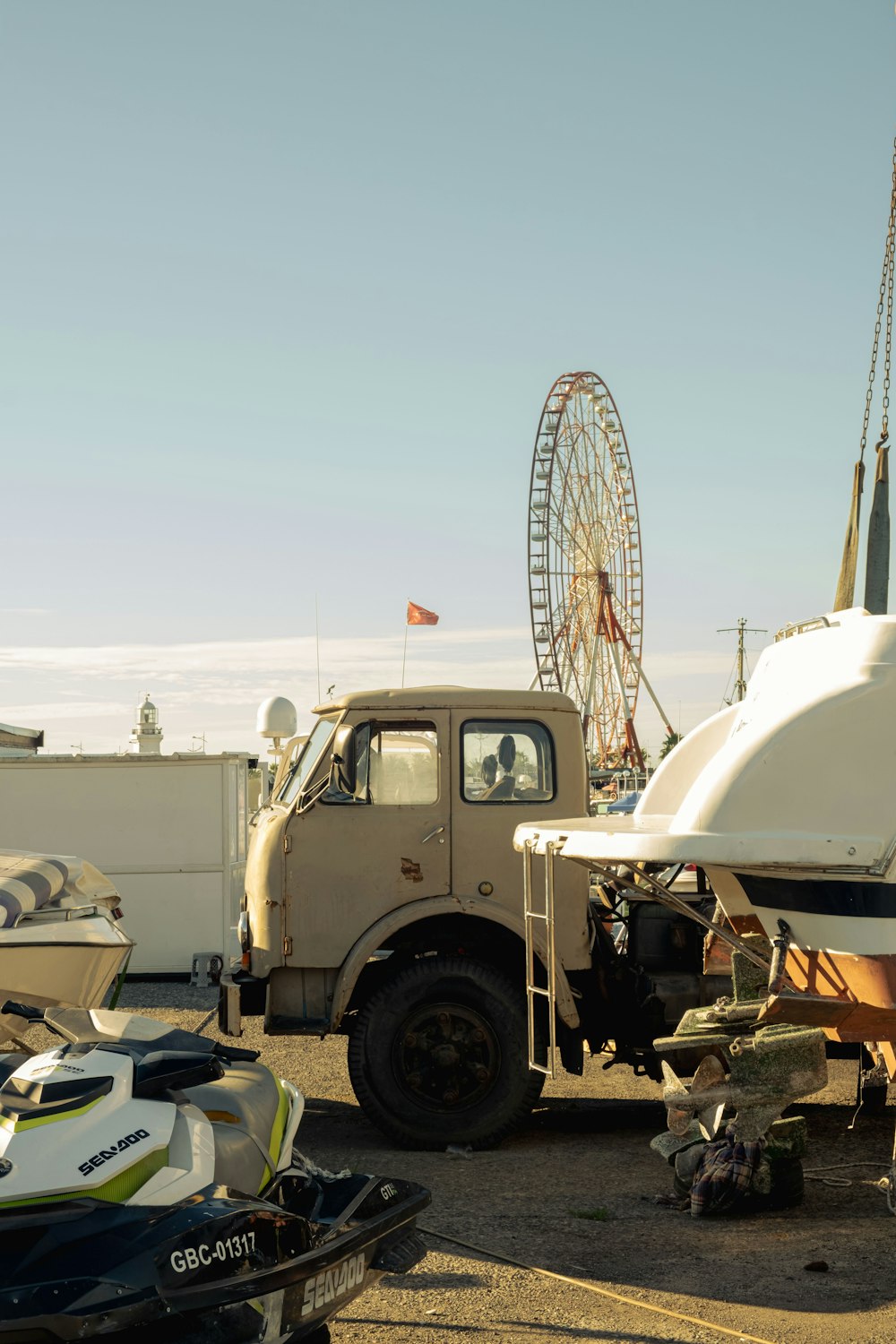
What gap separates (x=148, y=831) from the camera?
13.4 m

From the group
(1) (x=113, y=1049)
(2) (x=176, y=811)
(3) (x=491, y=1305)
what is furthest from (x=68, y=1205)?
(2) (x=176, y=811)

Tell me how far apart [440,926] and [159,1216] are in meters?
4.16

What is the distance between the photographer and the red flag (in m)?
13.9

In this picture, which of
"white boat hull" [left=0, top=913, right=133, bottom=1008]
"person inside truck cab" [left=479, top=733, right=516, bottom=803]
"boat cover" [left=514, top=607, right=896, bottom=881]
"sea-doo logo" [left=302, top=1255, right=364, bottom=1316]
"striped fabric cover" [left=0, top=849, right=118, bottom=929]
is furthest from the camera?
"person inside truck cab" [left=479, top=733, right=516, bottom=803]

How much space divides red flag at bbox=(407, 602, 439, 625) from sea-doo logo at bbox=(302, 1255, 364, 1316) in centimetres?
1027

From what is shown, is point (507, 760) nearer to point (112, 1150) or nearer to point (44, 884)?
point (44, 884)

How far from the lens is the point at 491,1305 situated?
16.0 ft

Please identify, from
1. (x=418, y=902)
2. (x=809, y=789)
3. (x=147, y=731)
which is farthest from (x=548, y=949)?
(x=147, y=731)

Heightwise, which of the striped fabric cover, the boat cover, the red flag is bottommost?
the striped fabric cover

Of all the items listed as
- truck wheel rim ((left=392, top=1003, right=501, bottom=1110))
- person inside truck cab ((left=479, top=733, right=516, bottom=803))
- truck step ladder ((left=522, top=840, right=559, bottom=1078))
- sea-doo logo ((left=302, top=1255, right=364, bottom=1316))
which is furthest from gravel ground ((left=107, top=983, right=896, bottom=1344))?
person inside truck cab ((left=479, top=733, right=516, bottom=803))

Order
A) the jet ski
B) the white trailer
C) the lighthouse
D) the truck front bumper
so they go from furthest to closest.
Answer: the lighthouse
the white trailer
the truck front bumper
the jet ski

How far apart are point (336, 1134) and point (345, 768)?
2.06 m

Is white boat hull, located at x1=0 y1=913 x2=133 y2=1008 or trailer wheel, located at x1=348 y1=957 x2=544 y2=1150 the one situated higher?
white boat hull, located at x1=0 y1=913 x2=133 y2=1008

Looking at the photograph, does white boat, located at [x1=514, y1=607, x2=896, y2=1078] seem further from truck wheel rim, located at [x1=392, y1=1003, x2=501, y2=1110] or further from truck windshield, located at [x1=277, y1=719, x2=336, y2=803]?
truck windshield, located at [x1=277, y1=719, x2=336, y2=803]
